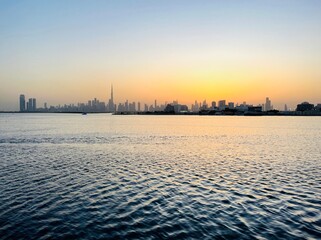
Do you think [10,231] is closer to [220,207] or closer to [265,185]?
[220,207]

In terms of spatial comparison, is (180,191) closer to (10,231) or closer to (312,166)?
(10,231)

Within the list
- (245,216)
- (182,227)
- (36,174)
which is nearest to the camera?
(182,227)

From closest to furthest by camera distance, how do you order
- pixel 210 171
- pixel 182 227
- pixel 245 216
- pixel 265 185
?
pixel 182 227, pixel 245 216, pixel 265 185, pixel 210 171

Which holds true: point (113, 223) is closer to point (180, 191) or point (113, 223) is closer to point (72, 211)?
point (72, 211)

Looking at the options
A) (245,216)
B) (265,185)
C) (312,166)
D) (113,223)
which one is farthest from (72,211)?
(312,166)

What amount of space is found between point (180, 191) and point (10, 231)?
42.7ft

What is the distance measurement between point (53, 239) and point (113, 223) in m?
3.53

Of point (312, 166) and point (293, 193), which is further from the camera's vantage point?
point (312, 166)

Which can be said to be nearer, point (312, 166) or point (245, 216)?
point (245, 216)

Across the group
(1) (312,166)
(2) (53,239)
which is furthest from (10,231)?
(1) (312,166)

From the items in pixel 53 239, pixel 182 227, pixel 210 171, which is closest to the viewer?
pixel 53 239

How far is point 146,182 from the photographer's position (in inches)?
1097

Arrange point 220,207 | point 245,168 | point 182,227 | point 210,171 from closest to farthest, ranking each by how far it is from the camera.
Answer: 1. point 182,227
2. point 220,207
3. point 210,171
4. point 245,168

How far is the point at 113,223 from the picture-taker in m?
17.4
